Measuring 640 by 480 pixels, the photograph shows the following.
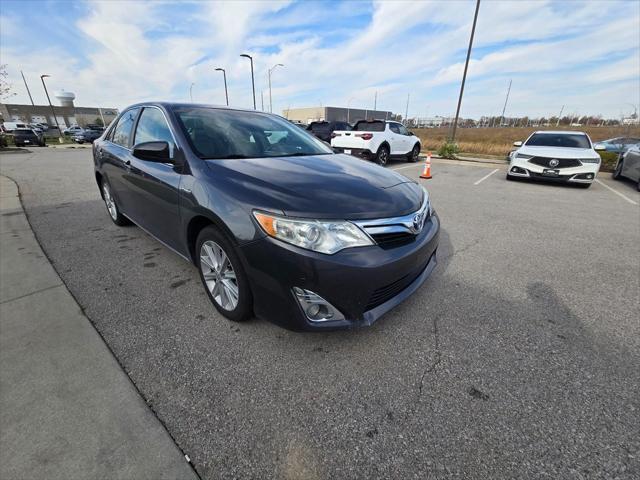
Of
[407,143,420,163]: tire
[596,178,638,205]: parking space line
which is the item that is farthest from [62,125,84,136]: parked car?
[596,178,638,205]: parking space line

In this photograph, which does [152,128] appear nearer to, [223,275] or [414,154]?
[223,275]

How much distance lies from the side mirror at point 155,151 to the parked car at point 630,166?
10.9m

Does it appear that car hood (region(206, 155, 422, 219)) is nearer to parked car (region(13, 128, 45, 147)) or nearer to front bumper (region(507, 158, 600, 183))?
front bumper (region(507, 158, 600, 183))

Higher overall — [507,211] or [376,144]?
[376,144]

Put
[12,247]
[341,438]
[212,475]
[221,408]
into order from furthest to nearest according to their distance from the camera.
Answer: [12,247] → [221,408] → [341,438] → [212,475]

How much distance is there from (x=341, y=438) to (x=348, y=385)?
0.33 metres

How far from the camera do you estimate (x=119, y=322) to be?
7.95 feet

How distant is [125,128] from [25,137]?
28371 mm

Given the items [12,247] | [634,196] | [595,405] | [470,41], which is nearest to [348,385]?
[595,405]

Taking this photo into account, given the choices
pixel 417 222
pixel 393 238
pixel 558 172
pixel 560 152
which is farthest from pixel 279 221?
pixel 560 152

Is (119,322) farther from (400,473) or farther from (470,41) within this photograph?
(470,41)

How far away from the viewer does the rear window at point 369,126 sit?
1129 centimetres

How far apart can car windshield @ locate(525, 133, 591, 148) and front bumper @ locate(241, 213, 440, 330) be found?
30.4 ft

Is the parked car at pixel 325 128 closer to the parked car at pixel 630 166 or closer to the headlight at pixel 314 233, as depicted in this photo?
the parked car at pixel 630 166
